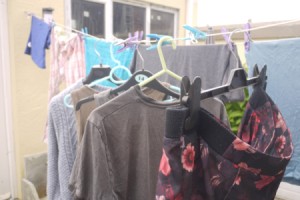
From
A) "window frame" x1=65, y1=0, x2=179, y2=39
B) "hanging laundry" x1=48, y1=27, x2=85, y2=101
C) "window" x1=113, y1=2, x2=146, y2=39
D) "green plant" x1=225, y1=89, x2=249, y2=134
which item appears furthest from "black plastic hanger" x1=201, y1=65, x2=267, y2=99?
"window" x1=113, y1=2, x2=146, y2=39

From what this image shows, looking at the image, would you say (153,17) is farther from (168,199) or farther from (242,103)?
(168,199)

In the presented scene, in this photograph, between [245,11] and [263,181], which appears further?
[245,11]

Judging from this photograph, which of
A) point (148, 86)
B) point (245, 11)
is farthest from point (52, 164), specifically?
point (245, 11)

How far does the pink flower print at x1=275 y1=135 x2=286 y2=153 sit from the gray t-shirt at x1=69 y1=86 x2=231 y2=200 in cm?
24

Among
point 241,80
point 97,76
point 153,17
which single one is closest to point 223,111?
point 241,80

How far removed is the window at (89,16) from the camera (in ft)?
5.99

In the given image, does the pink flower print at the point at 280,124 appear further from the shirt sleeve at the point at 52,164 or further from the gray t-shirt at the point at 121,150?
the shirt sleeve at the point at 52,164

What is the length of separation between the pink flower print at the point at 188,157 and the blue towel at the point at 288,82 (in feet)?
1.66

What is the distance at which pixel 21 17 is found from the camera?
1557 mm

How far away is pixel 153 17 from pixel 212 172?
7.03 ft

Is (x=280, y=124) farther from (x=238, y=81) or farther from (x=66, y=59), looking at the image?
(x=66, y=59)

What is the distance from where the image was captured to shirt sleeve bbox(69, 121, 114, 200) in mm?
556

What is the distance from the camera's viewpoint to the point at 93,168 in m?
0.56

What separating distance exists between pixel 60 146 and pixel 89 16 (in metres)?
1.39
